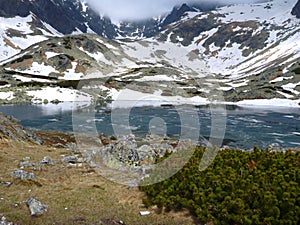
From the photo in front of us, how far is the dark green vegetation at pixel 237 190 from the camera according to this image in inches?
405

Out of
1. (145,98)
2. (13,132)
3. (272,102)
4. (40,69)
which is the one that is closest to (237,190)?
(13,132)

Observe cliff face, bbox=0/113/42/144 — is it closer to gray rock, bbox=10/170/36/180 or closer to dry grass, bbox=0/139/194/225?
dry grass, bbox=0/139/194/225

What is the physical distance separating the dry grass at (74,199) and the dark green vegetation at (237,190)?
76 cm

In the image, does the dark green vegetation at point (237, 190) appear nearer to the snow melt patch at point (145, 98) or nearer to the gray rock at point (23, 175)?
the gray rock at point (23, 175)

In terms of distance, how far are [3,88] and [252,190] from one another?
117639 mm

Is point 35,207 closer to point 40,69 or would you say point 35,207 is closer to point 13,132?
point 13,132

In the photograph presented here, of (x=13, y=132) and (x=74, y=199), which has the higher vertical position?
(x=13, y=132)

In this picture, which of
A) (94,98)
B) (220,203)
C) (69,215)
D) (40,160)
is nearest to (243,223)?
(220,203)

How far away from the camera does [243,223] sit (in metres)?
10.2

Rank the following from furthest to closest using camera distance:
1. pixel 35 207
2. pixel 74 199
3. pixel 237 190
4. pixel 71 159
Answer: pixel 71 159 < pixel 74 199 < pixel 35 207 < pixel 237 190

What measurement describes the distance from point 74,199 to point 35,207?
1912 mm

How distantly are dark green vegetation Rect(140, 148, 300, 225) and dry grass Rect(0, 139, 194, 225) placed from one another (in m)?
0.76

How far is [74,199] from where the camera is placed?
13.6 meters

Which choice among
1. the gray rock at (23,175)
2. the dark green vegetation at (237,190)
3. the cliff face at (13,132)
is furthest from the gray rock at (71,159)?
the dark green vegetation at (237,190)
